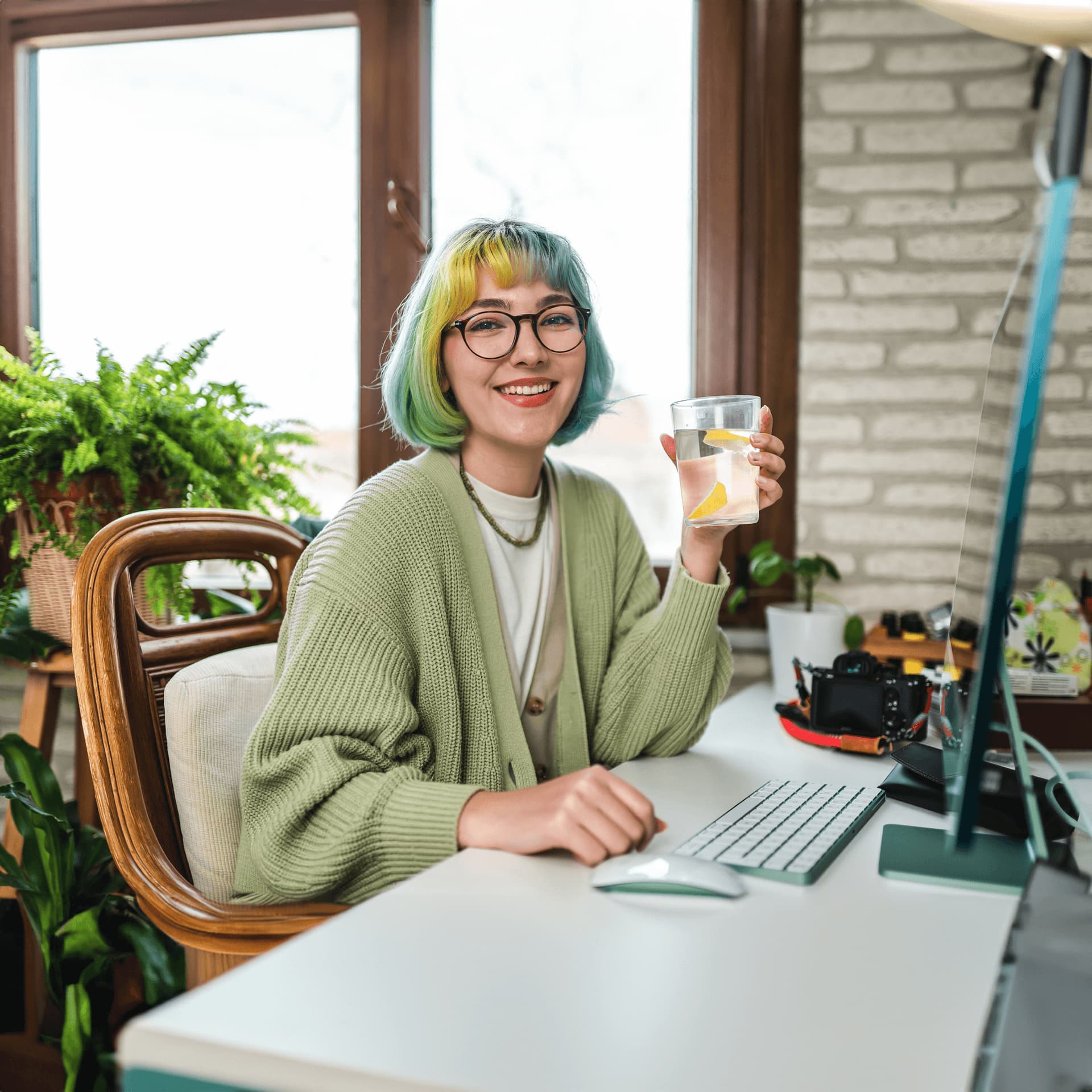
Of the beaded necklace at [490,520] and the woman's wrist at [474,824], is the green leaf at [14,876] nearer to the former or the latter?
→ the beaded necklace at [490,520]

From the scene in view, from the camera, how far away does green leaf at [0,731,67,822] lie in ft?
5.36

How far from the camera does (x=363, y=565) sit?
1.07 m

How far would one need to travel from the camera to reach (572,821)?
80 centimetres

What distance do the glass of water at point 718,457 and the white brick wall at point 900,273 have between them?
42.8 inches

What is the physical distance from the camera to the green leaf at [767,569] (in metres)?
1.95

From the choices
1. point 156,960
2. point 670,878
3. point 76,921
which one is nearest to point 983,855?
point 670,878

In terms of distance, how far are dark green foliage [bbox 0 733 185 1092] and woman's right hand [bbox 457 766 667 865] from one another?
0.92 m

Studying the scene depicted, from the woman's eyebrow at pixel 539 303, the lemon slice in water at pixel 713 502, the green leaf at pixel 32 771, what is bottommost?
the green leaf at pixel 32 771

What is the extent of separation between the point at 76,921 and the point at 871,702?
47.3 inches

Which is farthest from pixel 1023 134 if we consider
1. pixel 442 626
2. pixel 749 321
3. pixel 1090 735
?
pixel 442 626

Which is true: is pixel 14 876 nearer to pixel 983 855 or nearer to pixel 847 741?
pixel 847 741

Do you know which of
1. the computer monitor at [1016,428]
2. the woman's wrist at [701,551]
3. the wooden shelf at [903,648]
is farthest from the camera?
the wooden shelf at [903,648]

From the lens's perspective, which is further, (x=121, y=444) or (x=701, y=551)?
(x=121, y=444)

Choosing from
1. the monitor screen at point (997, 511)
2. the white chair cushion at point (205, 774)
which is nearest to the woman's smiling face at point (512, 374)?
the white chair cushion at point (205, 774)
